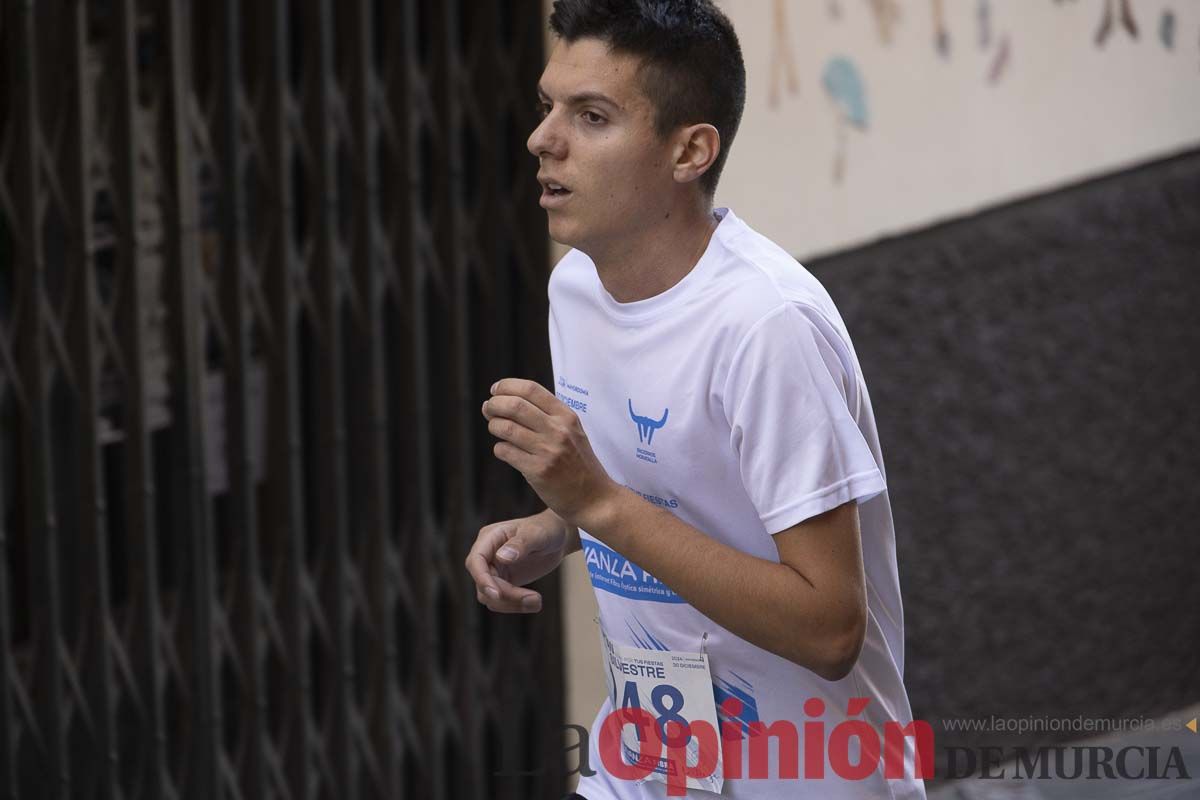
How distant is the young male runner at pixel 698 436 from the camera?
7.61ft

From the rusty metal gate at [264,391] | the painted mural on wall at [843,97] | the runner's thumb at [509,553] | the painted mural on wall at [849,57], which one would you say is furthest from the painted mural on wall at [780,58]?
the runner's thumb at [509,553]

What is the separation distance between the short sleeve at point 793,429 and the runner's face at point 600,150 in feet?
0.93

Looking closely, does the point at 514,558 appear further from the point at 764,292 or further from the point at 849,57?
the point at 849,57

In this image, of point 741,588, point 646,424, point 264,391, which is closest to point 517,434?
point 646,424

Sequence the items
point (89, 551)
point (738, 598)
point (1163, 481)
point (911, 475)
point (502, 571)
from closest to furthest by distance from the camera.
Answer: point (738, 598)
point (502, 571)
point (89, 551)
point (911, 475)
point (1163, 481)

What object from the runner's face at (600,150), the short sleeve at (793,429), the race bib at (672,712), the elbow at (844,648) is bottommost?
the race bib at (672,712)

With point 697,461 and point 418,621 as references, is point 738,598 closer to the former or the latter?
point 697,461

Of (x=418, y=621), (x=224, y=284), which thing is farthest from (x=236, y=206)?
(x=418, y=621)

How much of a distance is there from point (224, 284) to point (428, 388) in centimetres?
67

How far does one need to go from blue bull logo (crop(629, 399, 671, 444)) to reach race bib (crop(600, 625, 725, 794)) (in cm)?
31

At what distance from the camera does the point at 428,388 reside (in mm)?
4660

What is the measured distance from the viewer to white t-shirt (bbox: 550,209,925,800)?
2.32 m

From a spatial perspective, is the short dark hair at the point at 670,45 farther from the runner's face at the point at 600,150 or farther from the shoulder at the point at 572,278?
the shoulder at the point at 572,278

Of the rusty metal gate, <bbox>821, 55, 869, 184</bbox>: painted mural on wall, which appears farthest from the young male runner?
<bbox>821, 55, 869, 184</bbox>: painted mural on wall
